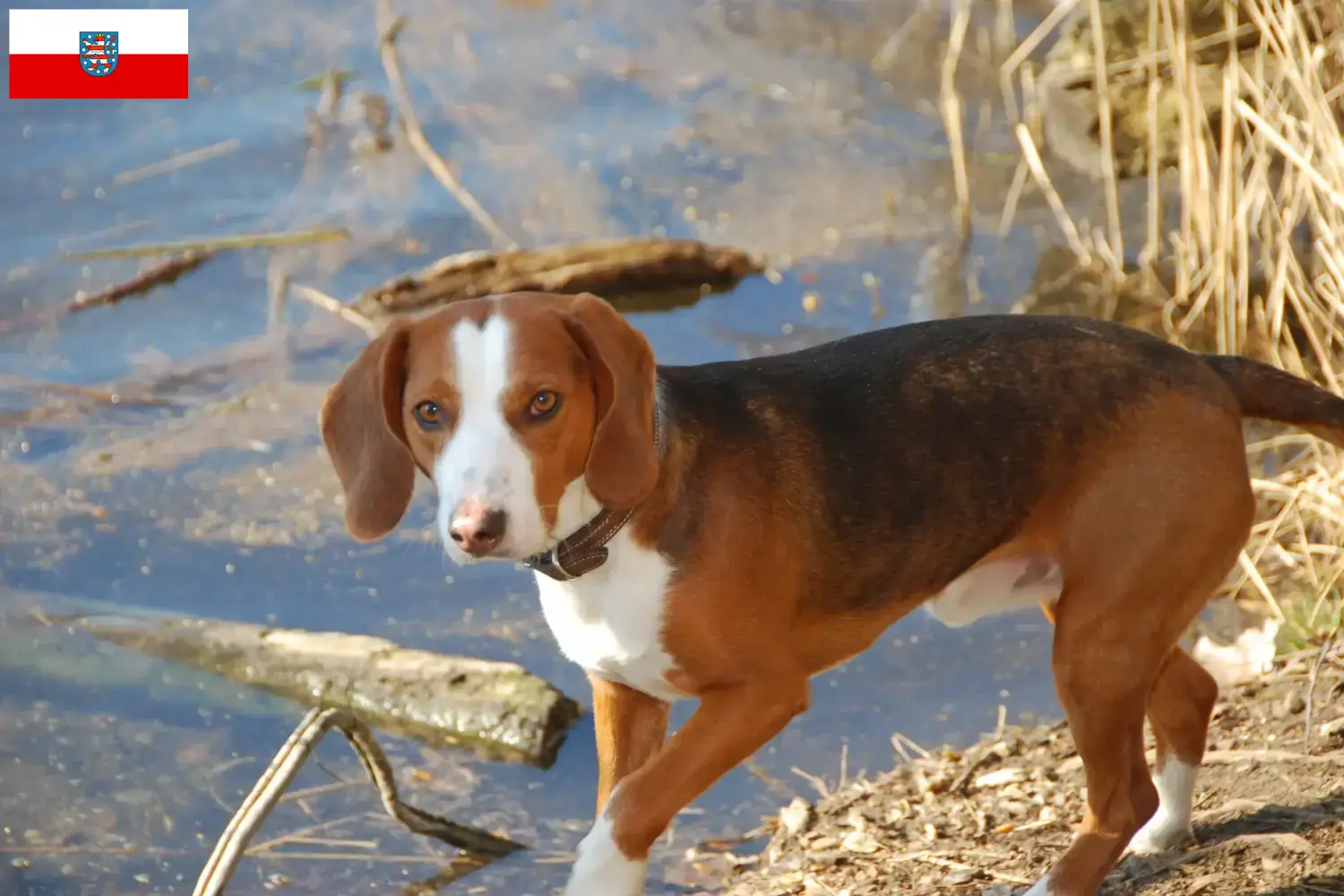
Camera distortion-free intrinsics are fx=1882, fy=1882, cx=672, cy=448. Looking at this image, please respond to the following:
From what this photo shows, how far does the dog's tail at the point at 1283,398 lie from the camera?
411cm

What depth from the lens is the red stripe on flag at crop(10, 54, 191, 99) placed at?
10.4 metres

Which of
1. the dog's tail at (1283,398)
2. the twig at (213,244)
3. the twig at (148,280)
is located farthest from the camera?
the twig at (213,244)

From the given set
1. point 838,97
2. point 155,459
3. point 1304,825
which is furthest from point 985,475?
point 838,97

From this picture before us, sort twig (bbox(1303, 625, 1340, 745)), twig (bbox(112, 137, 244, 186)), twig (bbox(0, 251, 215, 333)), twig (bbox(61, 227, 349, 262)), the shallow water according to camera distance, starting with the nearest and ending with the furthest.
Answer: twig (bbox(1303, 625, 1340, 745))
the shallow water
twig (bbox(0, 251, 215, 333))
twig (bbox(61, 227, 349, 262))
twig (bbox(112, 137, 244, 186))

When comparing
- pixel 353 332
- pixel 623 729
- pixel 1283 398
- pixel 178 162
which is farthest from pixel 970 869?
pixel 178 162

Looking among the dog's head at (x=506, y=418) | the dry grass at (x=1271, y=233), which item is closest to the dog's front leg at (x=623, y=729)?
the dog's head at (x=506, y=418)

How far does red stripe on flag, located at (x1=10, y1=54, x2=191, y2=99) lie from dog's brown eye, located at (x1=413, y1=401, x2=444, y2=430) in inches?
292

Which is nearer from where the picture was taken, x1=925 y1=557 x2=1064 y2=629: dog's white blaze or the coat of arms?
x1=925 y1=557 x2=1064 y2=629: dog's white blaze

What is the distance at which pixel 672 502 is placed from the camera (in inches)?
150

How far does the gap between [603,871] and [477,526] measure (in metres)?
0.76

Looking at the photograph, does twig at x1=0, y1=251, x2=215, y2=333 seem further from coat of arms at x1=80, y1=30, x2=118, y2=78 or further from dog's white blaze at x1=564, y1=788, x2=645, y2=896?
dog's white blaze at x1=564, y1=788, x2=645, y2=896

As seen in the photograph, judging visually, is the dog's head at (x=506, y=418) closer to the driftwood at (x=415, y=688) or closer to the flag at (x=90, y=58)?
the driftwood at (x=415, y=688)

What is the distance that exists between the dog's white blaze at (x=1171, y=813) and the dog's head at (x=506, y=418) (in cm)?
159


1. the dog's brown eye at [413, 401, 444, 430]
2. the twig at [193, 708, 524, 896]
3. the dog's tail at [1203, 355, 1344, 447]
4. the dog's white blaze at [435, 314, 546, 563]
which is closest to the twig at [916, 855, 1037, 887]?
the dog's tail at [1203, 355, 1344, 447]
